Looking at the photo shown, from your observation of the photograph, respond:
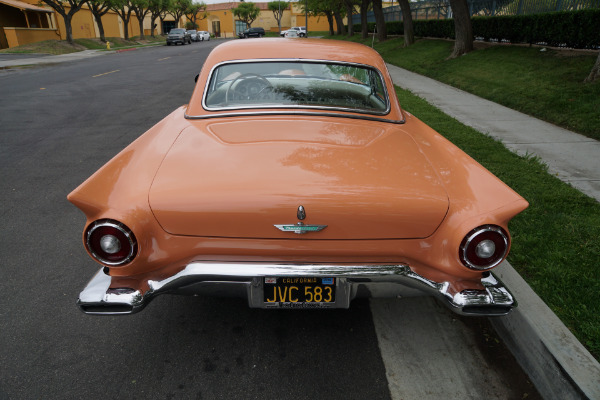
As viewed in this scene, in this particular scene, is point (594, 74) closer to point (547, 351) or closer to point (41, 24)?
point (547, 351)

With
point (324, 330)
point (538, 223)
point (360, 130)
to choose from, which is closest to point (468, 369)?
point (324, 330)

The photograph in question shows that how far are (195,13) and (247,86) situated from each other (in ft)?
260

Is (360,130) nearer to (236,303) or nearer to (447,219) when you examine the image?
(447,219)

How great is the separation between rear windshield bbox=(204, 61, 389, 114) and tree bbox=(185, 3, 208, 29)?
71.8 m

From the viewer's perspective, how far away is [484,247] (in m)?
1.97

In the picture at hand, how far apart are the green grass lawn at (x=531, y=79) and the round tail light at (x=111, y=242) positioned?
6829 mm

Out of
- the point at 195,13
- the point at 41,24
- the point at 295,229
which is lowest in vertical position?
the point at 295,229

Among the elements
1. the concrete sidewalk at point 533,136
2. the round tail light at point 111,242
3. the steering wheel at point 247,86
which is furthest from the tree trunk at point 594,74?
the round tail light at point 111,242

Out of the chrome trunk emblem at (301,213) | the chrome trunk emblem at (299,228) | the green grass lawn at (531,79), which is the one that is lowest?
the green grass lawn at (531,79)

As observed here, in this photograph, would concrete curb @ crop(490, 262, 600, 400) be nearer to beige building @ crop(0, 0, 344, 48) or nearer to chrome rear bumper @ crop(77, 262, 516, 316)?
chrome rear bumper @ crop(77, 262, 516, 316)

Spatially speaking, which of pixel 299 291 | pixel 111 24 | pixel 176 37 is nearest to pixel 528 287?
pixel 299 291

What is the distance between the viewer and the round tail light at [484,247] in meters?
1.95

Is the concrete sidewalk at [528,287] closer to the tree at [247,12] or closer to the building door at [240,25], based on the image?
the tree at [247,12]

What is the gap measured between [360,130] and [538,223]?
192 centimetres
